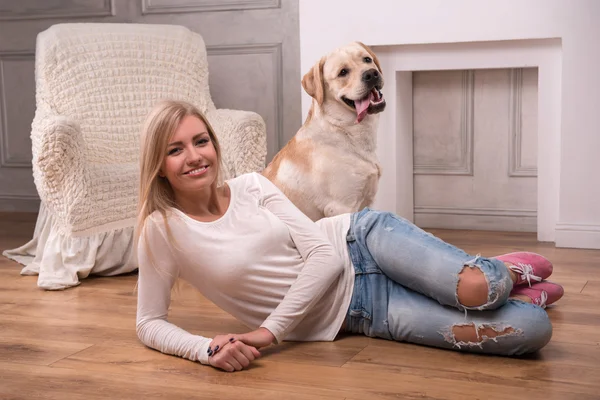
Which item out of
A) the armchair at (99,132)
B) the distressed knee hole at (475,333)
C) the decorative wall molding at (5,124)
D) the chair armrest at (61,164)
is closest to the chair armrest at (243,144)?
the armchair at (99,132)

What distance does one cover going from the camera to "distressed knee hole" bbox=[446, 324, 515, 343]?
185cm

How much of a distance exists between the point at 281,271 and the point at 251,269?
78 millimetres

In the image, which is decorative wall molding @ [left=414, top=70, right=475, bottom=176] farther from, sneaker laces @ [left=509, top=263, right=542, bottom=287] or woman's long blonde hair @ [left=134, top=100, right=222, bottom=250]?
woman's long blonde hair @ [left=134, top=100, right=222, bottom=250]

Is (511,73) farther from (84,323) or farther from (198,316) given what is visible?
(84,323)

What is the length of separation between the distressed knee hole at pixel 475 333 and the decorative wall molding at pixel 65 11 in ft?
10.2

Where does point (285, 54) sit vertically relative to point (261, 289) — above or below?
above

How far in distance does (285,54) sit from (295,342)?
2.28 meters

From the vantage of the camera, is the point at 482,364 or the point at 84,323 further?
the point at 84,323

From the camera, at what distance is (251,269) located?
1941 mm

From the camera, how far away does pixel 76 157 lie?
298 centimetres

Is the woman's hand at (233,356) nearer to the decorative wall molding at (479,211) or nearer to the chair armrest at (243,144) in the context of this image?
the chair armrest at (243,144)

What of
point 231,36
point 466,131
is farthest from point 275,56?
point 466,131

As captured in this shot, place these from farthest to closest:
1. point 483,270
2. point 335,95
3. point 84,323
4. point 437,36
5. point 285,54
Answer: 1. point 285,54
2. point 437,36
3. point 335,95
4. point 84,323
5. point 483,270

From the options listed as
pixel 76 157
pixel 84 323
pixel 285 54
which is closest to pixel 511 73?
pixel 285 54
